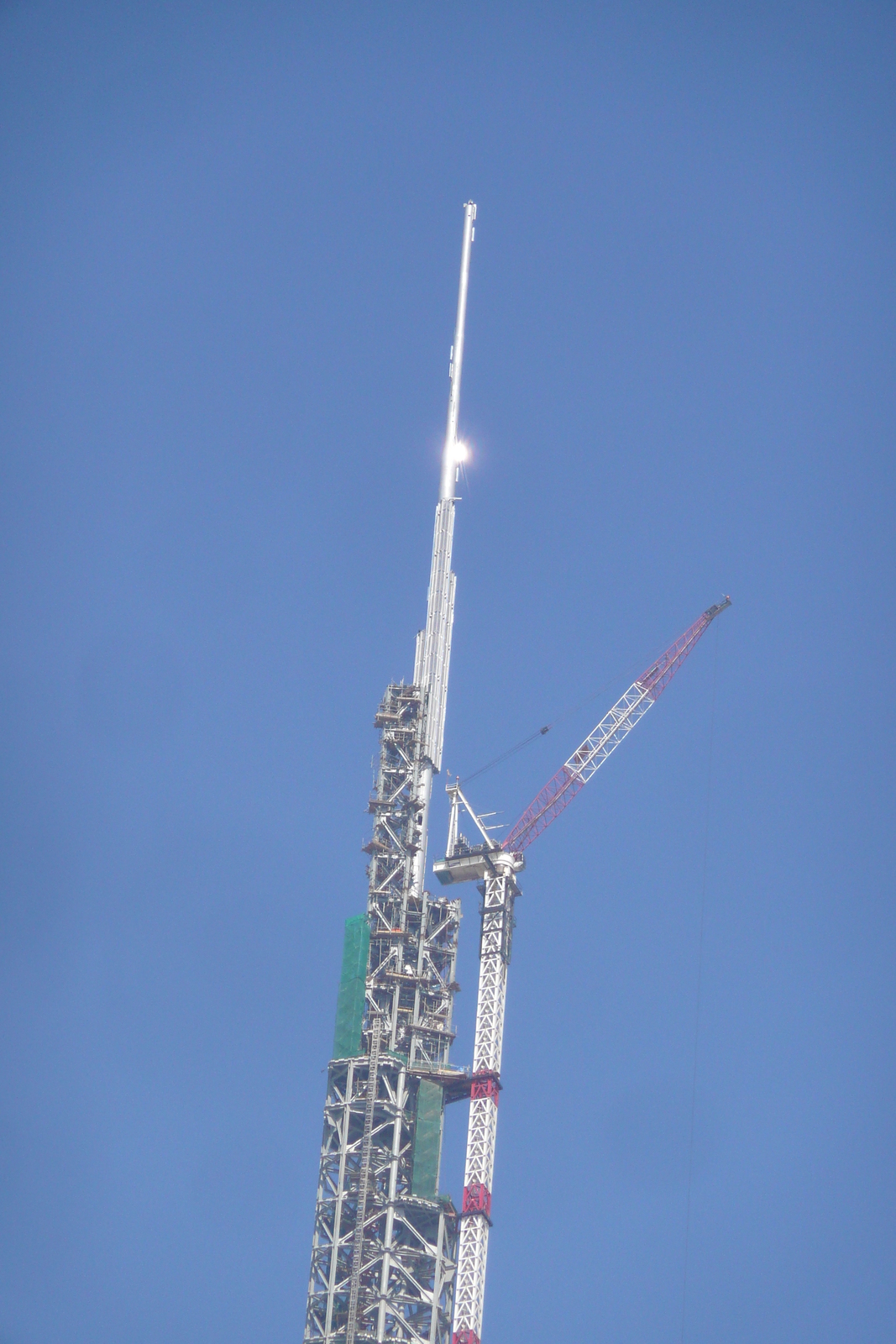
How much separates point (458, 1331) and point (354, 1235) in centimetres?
1179

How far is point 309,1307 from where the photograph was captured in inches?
7746

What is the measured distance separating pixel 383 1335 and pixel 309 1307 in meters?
7.24

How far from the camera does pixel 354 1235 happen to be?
196875 mm

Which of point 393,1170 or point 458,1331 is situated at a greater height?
point 393,1170

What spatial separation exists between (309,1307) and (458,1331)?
12.9 meters

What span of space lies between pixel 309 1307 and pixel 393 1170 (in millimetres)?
13479

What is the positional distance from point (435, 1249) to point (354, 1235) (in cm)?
728

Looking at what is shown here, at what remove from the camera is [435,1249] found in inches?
7815

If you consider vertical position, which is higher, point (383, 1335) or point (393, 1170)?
point (393, 1170)

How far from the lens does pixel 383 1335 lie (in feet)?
636

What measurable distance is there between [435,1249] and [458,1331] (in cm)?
719

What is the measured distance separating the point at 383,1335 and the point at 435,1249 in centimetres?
877

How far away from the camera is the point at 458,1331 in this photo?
640ft
